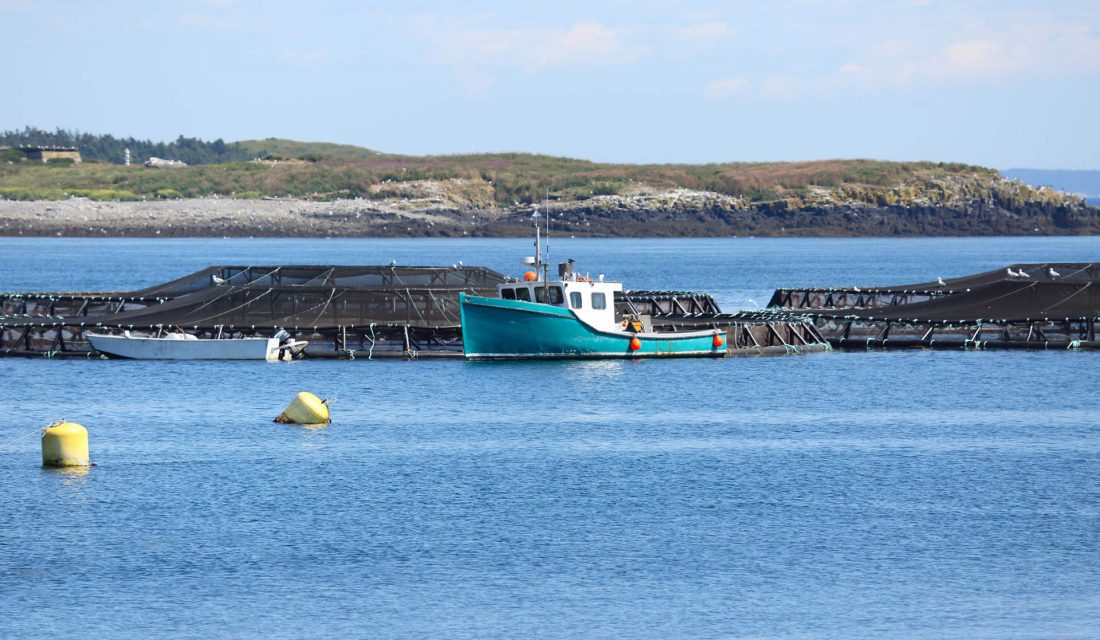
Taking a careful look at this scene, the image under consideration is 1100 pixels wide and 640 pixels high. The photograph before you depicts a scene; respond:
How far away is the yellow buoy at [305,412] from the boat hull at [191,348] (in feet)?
55.0

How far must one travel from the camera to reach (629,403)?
54281mm

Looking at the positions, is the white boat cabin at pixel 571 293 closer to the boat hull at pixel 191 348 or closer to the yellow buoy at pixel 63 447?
the boat hull at pixel 191 348

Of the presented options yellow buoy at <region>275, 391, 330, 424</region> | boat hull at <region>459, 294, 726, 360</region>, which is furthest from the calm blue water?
yellow buoy at <region>275, 391, 330, 424</region>

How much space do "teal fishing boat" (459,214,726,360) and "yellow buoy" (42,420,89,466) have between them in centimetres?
2055

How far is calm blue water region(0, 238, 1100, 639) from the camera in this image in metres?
27.5

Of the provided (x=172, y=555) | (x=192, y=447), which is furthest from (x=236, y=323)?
(x=172, y=555)

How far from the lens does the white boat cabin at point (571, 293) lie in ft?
198

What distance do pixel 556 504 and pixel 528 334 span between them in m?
24.6

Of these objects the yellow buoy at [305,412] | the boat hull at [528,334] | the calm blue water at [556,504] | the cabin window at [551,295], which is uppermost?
the cabin window at [551,295]

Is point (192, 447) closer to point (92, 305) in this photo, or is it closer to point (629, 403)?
point (629, 403)

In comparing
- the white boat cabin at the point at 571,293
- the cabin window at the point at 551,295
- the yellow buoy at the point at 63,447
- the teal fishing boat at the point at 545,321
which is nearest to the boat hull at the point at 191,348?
the teal fishing boat at the point at 545,321

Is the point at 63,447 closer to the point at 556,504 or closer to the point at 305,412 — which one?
the point at 305,412

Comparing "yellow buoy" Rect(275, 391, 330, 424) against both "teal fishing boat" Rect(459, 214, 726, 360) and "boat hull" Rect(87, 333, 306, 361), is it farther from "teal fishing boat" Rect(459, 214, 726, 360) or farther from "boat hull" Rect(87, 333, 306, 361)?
"boat hull" Rect(87, 333, 306, 361)

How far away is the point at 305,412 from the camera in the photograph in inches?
1940
